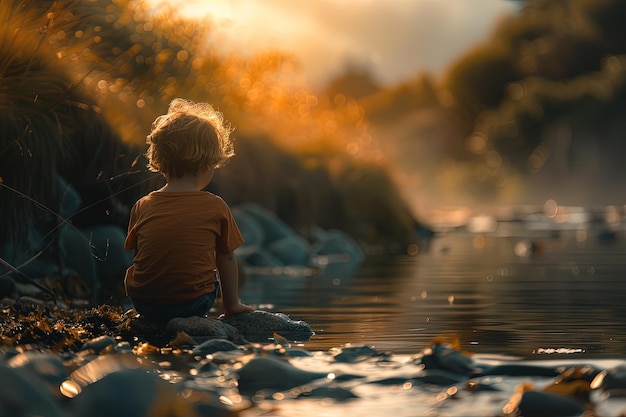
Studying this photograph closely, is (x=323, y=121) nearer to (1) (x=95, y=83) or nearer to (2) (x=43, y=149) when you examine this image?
(1) (x=95, y=83)

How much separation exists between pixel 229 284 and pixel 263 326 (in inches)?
10.3

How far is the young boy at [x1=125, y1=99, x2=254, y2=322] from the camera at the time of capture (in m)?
5.97

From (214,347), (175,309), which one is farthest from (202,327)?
(214,347)

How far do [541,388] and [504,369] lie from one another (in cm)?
39

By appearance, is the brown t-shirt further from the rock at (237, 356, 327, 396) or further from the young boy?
the rock at (237, 356, 327, 396)

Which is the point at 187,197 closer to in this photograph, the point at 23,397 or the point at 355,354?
the point at 355,354

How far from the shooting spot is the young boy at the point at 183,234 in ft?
19.6

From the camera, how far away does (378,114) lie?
3994 inches

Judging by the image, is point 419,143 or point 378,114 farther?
point 378,114

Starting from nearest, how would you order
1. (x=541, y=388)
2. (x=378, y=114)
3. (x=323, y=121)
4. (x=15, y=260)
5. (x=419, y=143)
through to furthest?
(x=541, y=388) < (x=15, y=260) < (x=323, y=121) < (x=419, y=143) < (x=378, y=114)

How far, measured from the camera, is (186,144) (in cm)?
599

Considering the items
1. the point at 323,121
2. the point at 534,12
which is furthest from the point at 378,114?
the point at 323,121

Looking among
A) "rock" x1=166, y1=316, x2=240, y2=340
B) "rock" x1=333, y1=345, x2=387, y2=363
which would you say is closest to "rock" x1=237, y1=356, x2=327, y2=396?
"rock" x1=333, y1=345, x2=387, y2=363

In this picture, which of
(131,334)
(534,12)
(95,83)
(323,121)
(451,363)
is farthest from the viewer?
(534,12)
